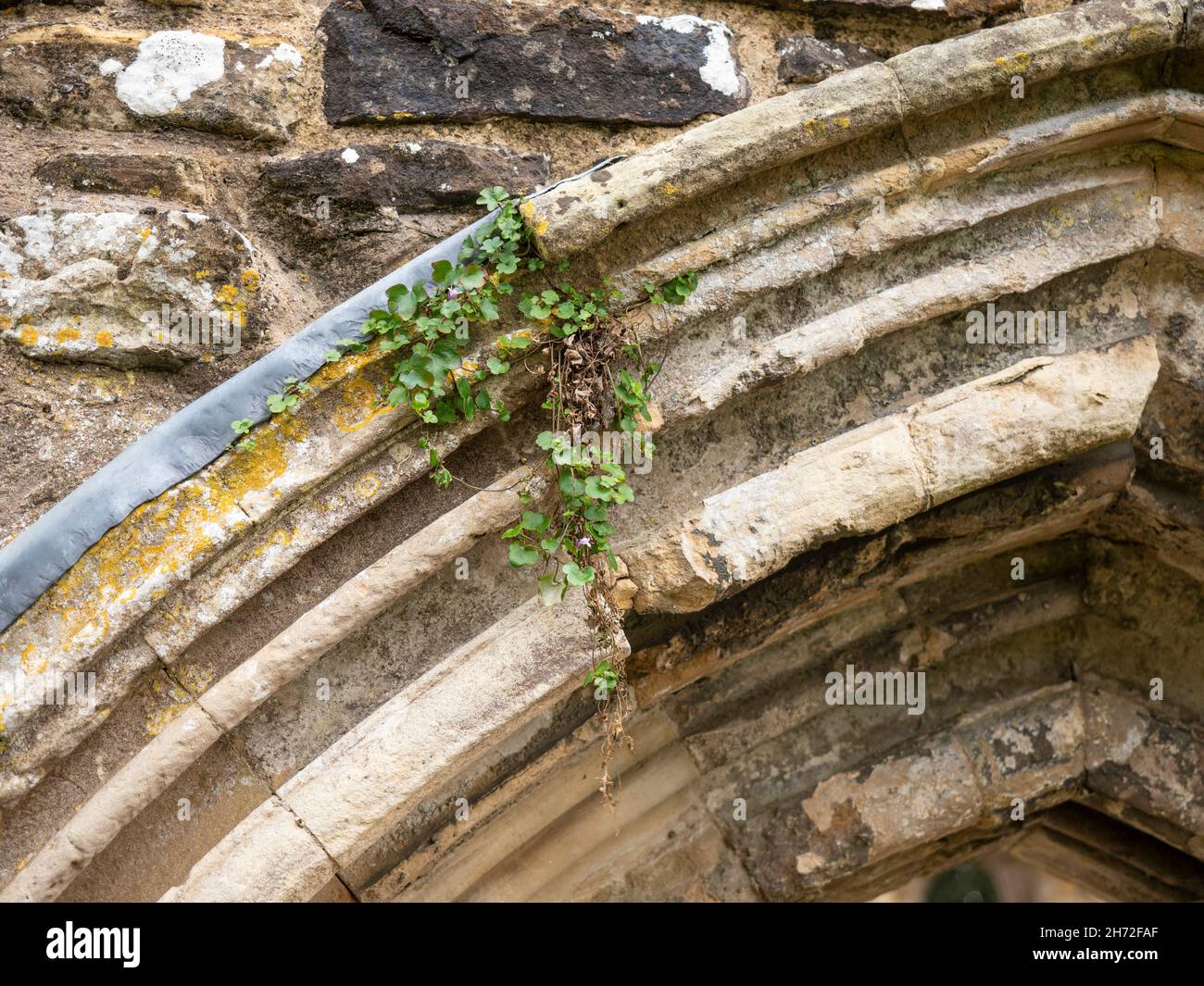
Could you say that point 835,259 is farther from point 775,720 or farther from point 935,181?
point 775,720

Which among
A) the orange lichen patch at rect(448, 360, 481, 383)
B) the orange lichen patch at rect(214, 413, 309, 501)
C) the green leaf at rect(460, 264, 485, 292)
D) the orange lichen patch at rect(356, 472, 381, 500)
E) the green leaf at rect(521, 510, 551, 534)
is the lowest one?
the green leaf at rect(521, 510, 551, 534)

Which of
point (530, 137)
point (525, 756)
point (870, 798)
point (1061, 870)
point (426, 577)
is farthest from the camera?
point (1061, 870)

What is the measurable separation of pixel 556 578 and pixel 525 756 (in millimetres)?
454

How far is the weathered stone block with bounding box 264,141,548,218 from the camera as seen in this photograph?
68.8 inches

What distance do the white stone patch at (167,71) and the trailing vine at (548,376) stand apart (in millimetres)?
488

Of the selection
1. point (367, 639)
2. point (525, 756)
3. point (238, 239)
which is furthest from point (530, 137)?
point (525, 756)

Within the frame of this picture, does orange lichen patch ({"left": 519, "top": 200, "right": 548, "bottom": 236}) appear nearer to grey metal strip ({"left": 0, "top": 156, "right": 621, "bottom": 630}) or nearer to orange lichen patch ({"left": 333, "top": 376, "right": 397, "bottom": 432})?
grey metal strip ({"left": 0, "top": 156, "right": 621, "bottom": 630})

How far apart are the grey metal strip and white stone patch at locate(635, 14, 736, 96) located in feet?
1.42

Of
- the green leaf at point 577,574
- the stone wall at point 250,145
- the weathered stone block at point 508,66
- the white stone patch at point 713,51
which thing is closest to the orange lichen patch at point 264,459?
the stone wall at point 250,145

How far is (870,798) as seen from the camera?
2281mm

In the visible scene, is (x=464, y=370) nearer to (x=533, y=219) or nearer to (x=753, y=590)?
(x=533, y=219)

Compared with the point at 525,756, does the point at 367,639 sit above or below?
above

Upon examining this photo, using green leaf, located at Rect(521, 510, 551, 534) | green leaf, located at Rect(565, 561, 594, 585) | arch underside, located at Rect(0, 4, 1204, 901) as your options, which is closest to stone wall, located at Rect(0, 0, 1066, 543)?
arch underside, located at Rect(0, 4, 1204, 901)

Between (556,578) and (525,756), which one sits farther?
(525,756)
